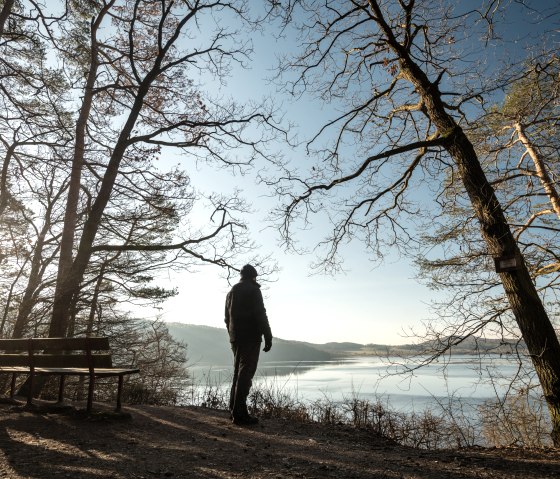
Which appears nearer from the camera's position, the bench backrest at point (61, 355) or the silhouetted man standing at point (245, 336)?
the bench backrest at point (61, 355)

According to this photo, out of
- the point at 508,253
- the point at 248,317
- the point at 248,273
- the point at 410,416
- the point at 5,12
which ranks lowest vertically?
the point at 410,416

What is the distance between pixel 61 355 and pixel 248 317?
2490mm

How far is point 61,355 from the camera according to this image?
492 cm

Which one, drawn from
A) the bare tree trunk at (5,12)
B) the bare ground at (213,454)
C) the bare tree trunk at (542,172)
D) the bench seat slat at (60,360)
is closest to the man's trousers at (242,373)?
the bare ground at (213,454)

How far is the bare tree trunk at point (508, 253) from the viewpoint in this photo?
4277 mm

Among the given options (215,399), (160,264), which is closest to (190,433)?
(215,399)

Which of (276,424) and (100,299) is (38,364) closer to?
(276,424)

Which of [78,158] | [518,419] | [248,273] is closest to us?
[248,273]

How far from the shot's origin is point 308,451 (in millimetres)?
3908

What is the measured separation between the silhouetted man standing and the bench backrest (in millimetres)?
1628

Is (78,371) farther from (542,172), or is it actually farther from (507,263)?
(542,172)

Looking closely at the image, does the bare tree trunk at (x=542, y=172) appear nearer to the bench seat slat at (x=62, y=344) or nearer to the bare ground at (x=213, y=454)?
the bare ground at (x=213, y=454)

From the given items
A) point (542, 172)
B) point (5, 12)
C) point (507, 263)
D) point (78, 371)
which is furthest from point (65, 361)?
point (542, 172)

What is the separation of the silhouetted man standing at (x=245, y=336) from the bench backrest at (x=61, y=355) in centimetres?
163
